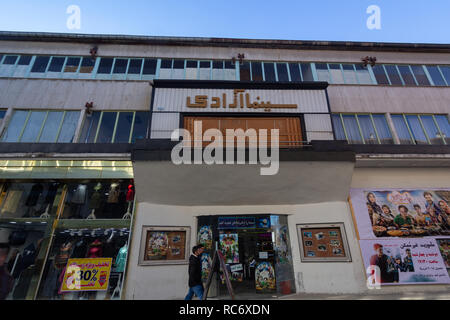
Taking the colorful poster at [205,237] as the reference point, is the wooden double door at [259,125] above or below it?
above

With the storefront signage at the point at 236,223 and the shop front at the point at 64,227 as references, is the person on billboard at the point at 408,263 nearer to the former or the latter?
the storefront signage at the point at 236,223

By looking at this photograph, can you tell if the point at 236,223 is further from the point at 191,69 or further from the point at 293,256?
the point at 191,69

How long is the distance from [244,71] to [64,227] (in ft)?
37.8

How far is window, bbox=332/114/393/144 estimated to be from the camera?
10.5m

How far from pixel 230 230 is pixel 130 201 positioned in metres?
4.38

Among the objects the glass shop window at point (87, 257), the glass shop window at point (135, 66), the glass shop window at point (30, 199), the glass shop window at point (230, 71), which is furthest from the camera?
the glass shop window at point (230, 71)

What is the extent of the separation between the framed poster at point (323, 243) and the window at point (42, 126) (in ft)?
36.5

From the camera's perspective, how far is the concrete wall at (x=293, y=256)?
7.76m

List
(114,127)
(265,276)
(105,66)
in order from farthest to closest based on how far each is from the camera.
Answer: (105,66) < (114,127) < (265,276)

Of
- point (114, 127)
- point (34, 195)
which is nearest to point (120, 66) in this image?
point (114, 127)

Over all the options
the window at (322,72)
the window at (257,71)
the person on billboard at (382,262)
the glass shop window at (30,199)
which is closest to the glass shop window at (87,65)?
the glass shop window at (30,199)

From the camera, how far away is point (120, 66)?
11.9 m

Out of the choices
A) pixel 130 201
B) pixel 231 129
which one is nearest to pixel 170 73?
pixel 231 129

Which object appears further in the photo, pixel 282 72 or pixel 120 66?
pixel 282 72
